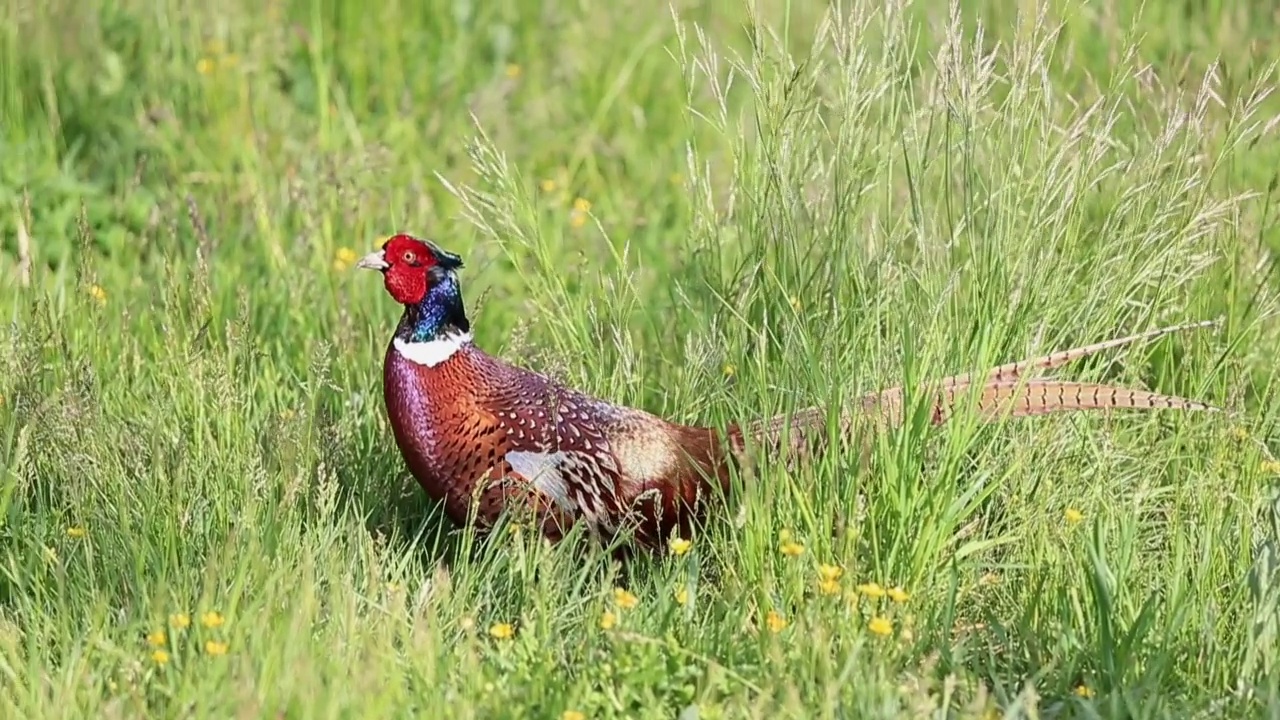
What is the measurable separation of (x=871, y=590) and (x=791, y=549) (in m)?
0.17

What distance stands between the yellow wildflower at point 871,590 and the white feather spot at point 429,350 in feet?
3.45

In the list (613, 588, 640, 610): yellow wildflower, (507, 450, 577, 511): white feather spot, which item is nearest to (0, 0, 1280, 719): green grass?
(613, 588, 640, 610): yellow wildflower

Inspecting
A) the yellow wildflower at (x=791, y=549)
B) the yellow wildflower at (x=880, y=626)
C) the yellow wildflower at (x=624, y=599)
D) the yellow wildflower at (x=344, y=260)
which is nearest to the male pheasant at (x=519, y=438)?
the yellow wildflower at (x=791, y=549)

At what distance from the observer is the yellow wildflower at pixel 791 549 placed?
3096mm

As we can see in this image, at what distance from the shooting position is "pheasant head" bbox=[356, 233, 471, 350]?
12.0ft

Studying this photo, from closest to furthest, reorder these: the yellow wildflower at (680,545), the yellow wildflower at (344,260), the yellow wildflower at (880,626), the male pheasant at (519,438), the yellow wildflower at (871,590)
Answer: the yellow wildflower at (880,626) → the yellow wildflower at (871,590) → the yellow wildflower at (680,545) → the male pheasant at (519,438) → the yellow wildflower at (344,260)

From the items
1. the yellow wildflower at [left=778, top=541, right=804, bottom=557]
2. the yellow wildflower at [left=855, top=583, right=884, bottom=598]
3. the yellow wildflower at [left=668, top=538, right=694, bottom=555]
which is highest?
the yellow wildflower at [left=778, top=541, right=804, bottom=557]

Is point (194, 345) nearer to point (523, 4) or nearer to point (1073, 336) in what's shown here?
point (1073, 336)

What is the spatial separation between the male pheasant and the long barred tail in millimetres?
39

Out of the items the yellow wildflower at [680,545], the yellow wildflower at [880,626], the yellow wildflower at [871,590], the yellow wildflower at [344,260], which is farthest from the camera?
the yellow wildflower at [344,260]

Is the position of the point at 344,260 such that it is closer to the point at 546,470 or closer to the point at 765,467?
the point at 546,470

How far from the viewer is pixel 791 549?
310 cm

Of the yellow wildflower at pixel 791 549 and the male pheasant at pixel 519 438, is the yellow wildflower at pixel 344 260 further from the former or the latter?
the yellow wildflower at pixel 791 549

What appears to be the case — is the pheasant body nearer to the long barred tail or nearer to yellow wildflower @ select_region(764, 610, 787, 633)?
the long barred tail
